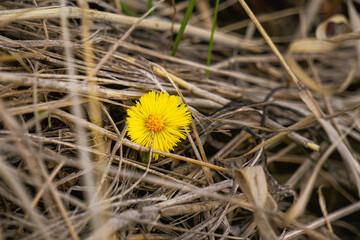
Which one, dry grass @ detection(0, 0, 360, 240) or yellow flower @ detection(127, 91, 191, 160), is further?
yellow flower @ detection(127, 91, 191, 160)

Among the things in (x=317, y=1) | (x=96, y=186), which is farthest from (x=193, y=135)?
(x=317, y=1)

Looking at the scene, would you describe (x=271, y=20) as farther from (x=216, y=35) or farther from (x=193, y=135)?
(x=193, y=135)

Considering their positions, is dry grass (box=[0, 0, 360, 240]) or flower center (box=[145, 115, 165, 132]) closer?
dry grass (box=[0, 0, 360, 240])

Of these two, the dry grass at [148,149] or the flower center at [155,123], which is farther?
the flower center at [155,123]
